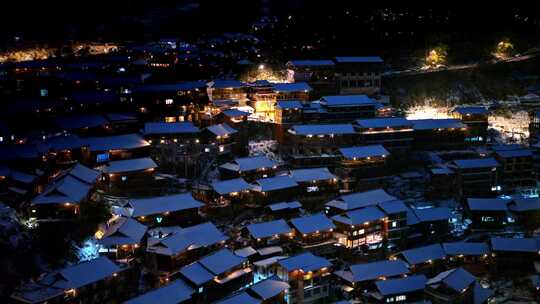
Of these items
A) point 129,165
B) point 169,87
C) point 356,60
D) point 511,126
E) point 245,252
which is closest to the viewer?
point 245,252

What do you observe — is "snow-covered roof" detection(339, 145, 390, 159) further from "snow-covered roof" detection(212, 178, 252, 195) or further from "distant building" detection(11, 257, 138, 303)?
"distant building" detection(11, 257, 138, 303)

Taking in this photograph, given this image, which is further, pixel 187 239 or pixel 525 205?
pixel 525 205

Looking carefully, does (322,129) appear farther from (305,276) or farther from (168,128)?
(305,276)

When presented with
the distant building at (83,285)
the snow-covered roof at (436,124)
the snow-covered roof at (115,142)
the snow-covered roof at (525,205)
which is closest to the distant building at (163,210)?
the distant building at (83,285)

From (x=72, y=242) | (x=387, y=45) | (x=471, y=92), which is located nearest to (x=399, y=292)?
(x=72, y=242)

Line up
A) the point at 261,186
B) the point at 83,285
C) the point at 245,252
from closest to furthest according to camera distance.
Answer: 1. the point at 83,285
2. the point at 245,252
3. the point at 261,186

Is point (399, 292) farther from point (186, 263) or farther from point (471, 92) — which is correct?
point (471, 92)

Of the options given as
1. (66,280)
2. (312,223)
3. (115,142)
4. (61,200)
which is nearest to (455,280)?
(312,223)
